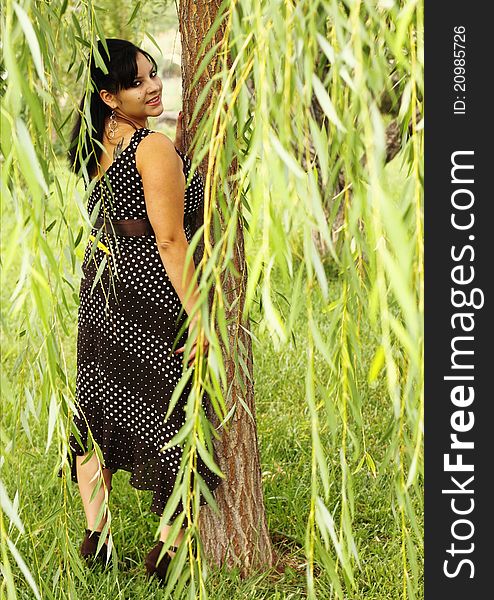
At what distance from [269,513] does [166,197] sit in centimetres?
107

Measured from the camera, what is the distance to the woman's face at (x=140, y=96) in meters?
1.96

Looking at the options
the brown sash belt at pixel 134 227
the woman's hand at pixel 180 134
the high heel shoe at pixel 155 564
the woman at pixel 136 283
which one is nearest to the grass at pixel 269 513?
the high heel shoe at pixel 155 564

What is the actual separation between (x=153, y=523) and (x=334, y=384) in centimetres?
119

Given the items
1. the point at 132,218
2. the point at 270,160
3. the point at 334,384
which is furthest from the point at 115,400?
the point at 270,160

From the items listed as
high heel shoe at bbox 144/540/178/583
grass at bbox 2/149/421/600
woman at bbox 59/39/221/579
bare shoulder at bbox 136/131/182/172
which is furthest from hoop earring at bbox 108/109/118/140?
high heel shoe at bbox 144/540/178/583

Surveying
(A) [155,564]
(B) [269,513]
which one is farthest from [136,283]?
(B) [269,513]

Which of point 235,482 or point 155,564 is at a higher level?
point 235,482

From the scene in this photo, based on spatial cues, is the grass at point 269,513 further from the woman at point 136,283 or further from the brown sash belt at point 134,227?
the brown sash belt at point 134,227

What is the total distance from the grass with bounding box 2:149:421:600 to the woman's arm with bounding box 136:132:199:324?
0.25 metres

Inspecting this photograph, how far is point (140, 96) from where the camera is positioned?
1.97 m

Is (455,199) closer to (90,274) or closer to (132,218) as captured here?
(132,218)

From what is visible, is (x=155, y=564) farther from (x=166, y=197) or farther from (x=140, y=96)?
(x=140, y=96)

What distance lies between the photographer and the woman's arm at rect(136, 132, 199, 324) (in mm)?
1858

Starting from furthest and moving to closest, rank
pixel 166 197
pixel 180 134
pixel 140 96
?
pixel 180 134 < pixel 140 96 < pixel 166 197
